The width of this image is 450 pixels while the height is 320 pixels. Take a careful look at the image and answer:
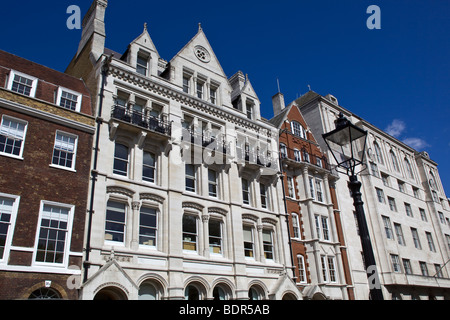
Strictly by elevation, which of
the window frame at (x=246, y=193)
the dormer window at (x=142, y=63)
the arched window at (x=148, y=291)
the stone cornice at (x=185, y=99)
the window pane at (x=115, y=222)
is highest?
the dormer window at (x=142, y=63)

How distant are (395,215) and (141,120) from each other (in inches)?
1276

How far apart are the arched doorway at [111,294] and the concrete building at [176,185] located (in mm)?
60

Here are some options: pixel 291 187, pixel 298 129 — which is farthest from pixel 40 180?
pixel 298 129

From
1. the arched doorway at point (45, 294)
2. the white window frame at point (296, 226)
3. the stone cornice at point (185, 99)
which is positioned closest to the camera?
the arched doorway at point (45, 294)

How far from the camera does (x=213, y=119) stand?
29.1m

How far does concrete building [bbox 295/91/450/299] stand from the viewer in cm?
Result: 3647

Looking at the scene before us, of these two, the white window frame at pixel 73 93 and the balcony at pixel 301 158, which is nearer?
the white window frame at pixel 73 93

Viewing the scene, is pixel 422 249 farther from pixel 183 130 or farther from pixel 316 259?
pixel 183 130

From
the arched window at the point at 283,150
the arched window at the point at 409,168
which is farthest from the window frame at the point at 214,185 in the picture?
the arched window at the point at 409,168

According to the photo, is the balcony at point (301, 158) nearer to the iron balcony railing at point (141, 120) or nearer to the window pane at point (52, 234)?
the iron balcony railing at point (141, 120)

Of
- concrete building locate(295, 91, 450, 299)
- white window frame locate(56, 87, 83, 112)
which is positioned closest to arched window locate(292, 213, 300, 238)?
concrete building locate(295, 91, 450, 299)

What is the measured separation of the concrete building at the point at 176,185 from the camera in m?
20.8

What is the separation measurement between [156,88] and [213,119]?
17.3 ft
